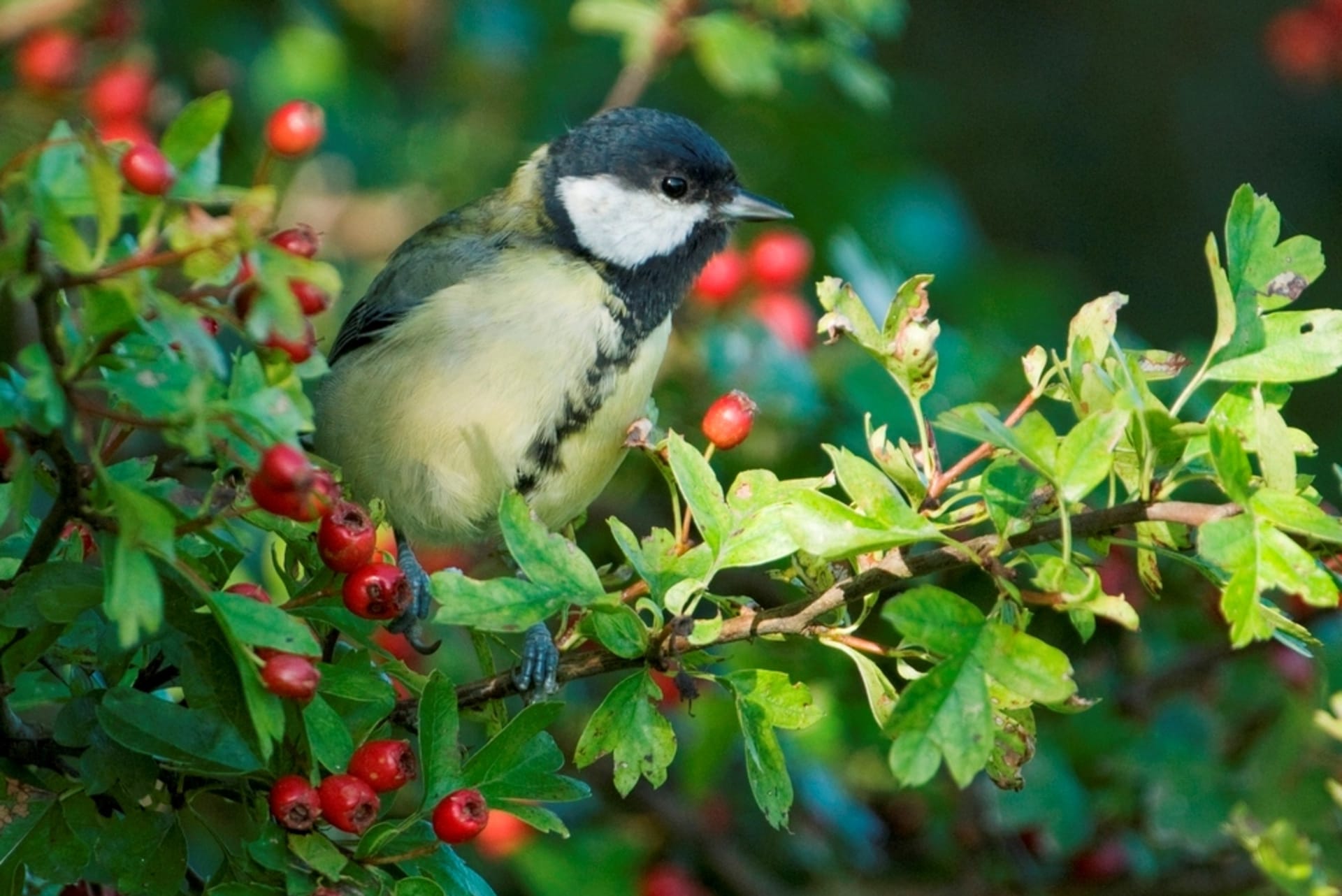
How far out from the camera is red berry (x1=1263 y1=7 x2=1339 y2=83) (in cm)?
452

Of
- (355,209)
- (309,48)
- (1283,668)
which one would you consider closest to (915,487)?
(1283,668)

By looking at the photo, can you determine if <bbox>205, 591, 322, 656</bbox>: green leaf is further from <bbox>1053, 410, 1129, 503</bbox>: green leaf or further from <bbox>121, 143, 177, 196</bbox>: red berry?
<bbox>1053, 410, 1129, 503</bbox>: green leaf

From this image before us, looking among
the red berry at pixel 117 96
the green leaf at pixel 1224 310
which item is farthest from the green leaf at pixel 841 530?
the red berry at pixel 117 96

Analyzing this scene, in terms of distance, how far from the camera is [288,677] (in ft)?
4.18

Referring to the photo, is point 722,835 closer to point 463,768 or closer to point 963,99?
point 463,768

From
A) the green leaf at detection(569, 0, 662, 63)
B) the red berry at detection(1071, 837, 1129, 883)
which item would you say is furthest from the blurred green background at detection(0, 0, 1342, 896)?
the green leaf at detection(569, 0, 662, 63)

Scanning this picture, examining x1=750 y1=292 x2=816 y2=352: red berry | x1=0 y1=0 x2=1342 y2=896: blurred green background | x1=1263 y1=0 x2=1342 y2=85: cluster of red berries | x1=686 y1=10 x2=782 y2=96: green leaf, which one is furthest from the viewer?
x1=1263 y1=0 x2=1342 y2=85: cluster of red berries

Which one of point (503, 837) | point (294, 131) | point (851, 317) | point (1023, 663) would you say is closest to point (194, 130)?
point (294, 131)

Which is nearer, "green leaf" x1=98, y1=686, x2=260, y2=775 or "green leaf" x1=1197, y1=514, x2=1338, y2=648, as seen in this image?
"green leaf" x1=1197, y1=514, x2=1338, y2=648

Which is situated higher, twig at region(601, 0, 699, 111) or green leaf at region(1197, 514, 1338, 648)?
green leaf at region(1197, 514, 1338, 648)

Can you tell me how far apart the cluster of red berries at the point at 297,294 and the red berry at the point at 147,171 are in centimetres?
8

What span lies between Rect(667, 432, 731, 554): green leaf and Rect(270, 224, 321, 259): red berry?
377mm

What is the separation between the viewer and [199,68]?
11.9 feet

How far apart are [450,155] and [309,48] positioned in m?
0.49
